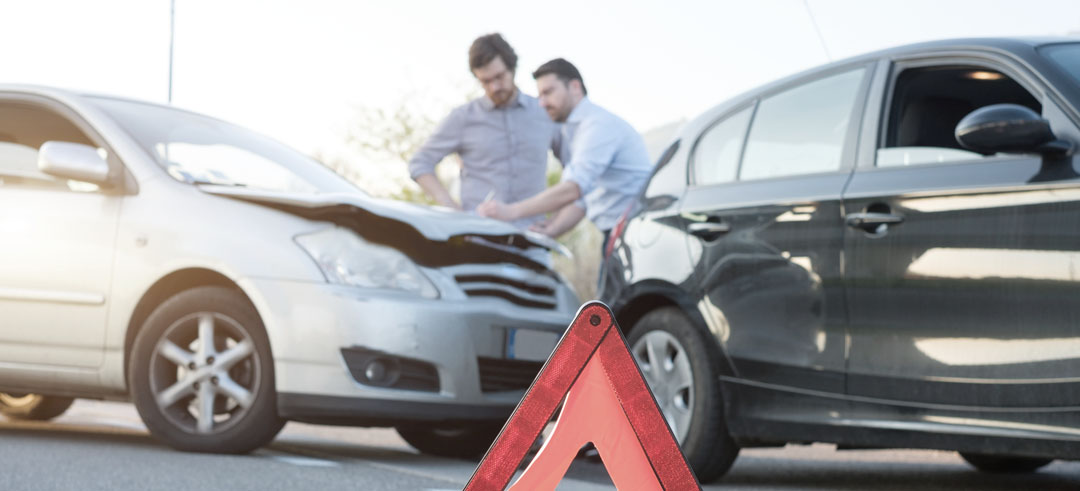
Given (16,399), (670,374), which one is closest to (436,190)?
(670,374)

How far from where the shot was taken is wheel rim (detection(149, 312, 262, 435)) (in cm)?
589

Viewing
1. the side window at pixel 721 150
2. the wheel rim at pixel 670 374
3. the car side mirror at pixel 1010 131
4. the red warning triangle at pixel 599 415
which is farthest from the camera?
the side window at pixel 721 150

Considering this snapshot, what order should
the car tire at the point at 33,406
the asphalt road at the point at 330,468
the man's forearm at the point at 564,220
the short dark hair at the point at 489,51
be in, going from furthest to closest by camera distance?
1. the car tire at the point at 33,406
2. the short dark hair at the point at 489,51
3. the man's forearm at the point at 564,220
4. the asphalt road at the point at 330,468

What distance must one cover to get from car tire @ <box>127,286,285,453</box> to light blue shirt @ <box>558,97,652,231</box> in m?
2.08

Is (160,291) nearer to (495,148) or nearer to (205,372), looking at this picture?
(205,372)

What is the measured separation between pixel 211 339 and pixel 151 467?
28.1 inches

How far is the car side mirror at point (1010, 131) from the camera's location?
4.20 metres

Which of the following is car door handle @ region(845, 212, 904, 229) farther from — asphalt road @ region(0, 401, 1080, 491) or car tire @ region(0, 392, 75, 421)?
car tire @ region(0, 392, 75, 421)

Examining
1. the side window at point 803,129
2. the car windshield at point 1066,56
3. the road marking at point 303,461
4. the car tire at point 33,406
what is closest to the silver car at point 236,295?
the road marking at point 303,461

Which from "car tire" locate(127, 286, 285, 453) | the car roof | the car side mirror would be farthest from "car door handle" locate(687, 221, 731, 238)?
"car tire" locate(127, 286, 285, 453)

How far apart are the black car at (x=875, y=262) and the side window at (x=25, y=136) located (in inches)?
104

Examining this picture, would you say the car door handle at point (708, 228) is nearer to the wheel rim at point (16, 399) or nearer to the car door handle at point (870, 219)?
the car door handle at point (870, 219)

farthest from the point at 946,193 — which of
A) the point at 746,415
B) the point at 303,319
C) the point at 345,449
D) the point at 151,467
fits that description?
the point at 345,449

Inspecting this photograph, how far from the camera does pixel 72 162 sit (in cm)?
618
